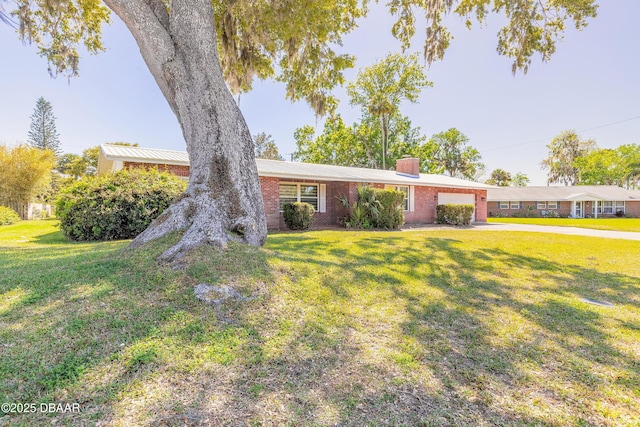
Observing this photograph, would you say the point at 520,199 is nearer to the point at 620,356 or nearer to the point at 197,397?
the point at 620,356

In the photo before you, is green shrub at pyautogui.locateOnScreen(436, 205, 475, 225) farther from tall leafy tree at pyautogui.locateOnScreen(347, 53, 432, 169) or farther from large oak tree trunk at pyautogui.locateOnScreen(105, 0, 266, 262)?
large oak tree trunk at pyautogui.locateOnScreen(105, 0, 266, 262)

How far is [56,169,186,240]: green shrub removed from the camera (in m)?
8.05

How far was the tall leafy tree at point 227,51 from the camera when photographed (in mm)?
4762

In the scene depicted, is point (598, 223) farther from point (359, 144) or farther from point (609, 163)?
point (609, 163)

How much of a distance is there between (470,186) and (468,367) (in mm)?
20224

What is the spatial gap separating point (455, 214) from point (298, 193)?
10059 millimetres

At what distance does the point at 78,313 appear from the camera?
275 cm

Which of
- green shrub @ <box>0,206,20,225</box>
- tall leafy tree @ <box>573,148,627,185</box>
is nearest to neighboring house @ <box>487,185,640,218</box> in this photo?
tall leafy tree @ <box>573,148,627,185</box>

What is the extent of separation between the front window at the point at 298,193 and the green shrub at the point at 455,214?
8594mm

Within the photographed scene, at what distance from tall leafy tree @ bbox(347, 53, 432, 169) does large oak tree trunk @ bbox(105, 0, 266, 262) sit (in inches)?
1079

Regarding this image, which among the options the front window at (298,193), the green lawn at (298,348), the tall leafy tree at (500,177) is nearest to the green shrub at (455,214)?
the front window at (298,193)

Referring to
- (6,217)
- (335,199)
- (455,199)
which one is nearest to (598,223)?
(455,199)

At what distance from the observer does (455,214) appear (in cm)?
1788

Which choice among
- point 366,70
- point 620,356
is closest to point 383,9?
point 620,356
